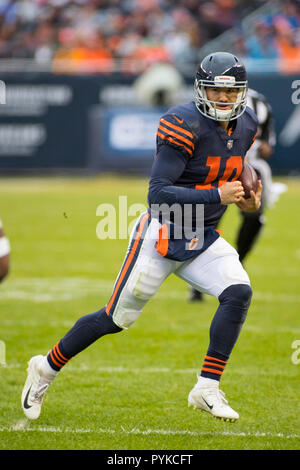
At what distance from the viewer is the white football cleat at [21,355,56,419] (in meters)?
3.77

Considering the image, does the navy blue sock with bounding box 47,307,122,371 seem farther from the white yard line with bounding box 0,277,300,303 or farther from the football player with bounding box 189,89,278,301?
the white yard line with bounding box 0,277,300,303

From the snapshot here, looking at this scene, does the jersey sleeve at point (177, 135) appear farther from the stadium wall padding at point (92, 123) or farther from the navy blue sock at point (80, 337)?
the stadium wall padding at point (92, 123)

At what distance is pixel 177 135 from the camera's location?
11.9 feet

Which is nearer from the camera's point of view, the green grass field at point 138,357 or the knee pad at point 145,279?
the green grass field at point 138,357

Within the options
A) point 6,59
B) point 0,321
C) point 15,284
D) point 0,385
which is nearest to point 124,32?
point 6,59

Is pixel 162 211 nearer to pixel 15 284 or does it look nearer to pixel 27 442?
pixel 27 442

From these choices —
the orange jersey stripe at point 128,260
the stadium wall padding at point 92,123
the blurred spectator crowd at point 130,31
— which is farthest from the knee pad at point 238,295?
the blurred spectator crowd at point 130,31

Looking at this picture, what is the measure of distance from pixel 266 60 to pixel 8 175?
4.96m

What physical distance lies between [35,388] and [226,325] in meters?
0.93

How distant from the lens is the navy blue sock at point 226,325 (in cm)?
368

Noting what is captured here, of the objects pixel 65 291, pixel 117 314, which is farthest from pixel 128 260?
pixel 65 291

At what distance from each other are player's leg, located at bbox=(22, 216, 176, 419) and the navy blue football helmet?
60 centimetres

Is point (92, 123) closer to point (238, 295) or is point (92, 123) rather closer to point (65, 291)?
point (65, 291)

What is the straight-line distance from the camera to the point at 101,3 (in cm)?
1625
